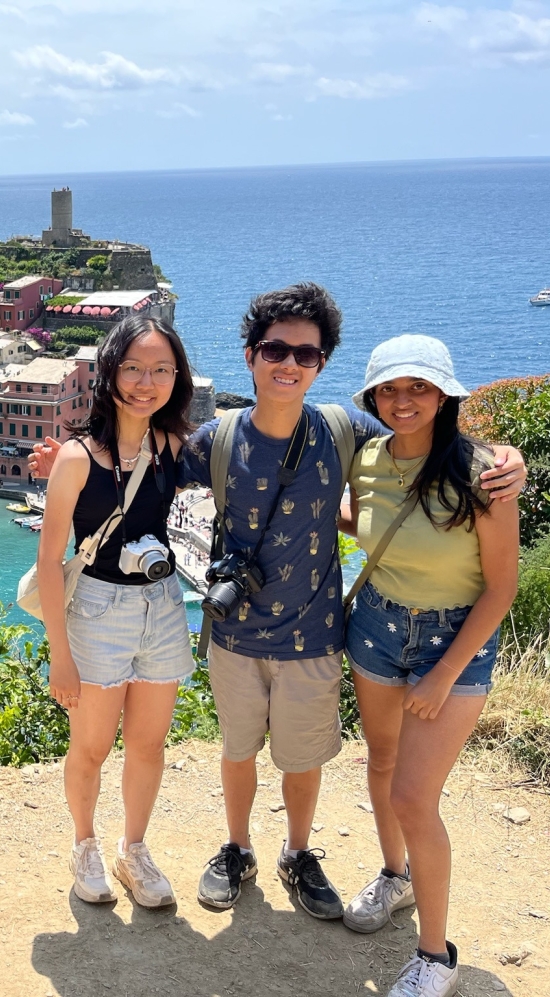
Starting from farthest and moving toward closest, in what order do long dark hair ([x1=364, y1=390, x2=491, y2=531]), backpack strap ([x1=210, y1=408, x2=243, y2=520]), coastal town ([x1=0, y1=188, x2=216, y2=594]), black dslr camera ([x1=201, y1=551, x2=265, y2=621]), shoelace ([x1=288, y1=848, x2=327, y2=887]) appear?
coastal town ([x1=0, y1=188, x2=216, y2=594]) < shoelace ([x1=288, y1=848, x2=327, y2=887]) < backpack strap ([x1=210, y1=408, x2=243, y2=520]) < black dslr camera ([x1=201, y1=551, x2=265, y2=621]) < long dark hair ([x1=364, y1=390, x2=491, y2=531])

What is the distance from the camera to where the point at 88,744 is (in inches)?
104

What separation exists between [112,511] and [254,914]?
4.25 ft

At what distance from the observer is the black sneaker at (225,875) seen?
2.77m

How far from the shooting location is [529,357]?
49281 mm

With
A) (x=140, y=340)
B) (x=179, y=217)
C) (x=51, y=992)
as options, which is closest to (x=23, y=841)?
(x=51, y=992)

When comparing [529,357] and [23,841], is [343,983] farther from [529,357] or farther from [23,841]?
[529,357]

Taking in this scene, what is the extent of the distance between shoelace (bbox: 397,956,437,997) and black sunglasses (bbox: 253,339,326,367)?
5.21ft

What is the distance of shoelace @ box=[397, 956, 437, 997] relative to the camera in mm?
2350

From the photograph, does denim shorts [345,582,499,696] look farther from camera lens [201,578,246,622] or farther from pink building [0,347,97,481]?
pink building [0,347,97,481]

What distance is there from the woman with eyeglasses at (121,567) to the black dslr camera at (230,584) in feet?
0.42

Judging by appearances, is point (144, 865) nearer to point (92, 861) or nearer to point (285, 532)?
point (92, 861)

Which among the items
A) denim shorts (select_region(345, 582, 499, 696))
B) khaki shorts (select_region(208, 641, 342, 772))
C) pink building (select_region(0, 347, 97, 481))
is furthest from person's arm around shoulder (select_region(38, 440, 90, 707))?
pink building (select_region(0, 347, 97, 481))

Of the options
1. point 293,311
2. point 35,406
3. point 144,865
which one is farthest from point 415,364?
point 35,406

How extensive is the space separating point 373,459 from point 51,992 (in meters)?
1.63
